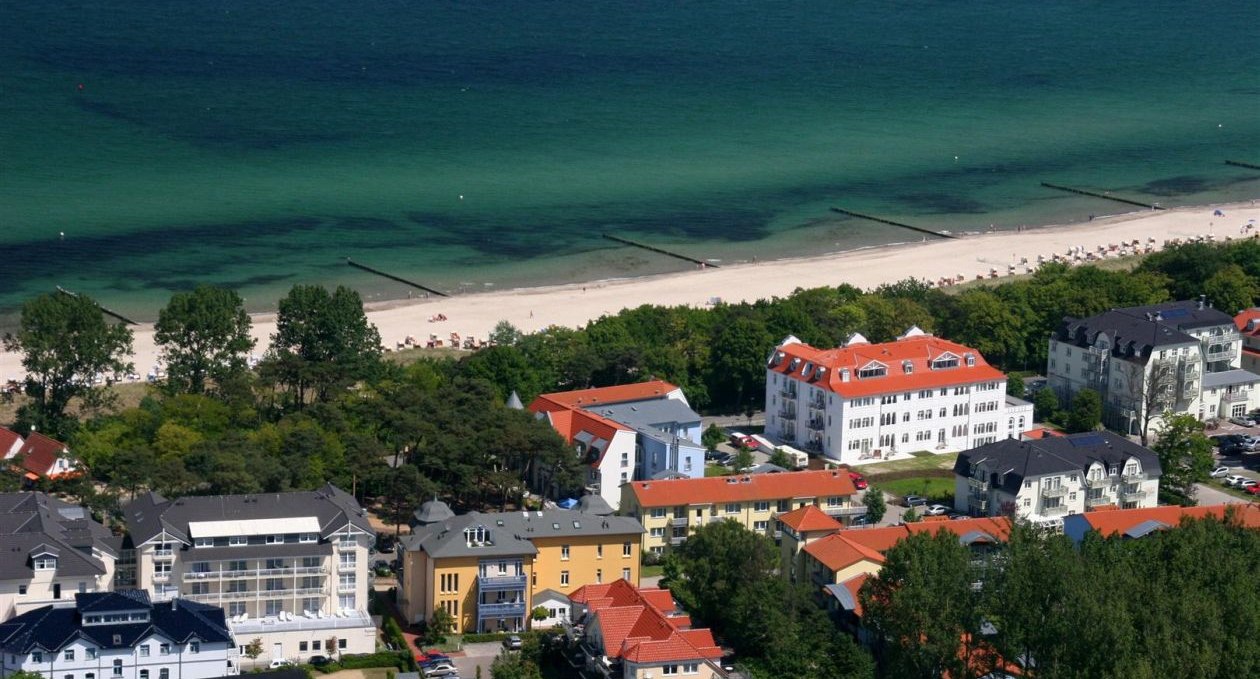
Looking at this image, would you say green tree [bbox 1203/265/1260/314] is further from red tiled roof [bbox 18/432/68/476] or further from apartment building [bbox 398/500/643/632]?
red tiled roof [bbox 18/432/68/476]

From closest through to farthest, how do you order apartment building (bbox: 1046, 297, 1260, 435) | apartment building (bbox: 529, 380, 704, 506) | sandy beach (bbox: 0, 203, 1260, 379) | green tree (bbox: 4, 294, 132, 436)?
apartment building (bbox: 529, 380, 704, 506) < green tree (bbox: 4, 294, 132, 436) < apartment building (bbox: 1046, 297, 1260, 435) < sandy beach (bbox: 0, 203, 1260, 379)

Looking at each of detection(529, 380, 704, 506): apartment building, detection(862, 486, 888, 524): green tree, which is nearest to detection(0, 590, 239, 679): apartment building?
detection(529, 380, 704, 506): apartment building

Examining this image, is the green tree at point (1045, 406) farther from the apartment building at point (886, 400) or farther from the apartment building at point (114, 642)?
the apartment building at point (114, 642)

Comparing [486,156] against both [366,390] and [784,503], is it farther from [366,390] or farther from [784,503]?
[784,503]

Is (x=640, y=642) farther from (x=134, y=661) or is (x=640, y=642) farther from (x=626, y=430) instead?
(x=626, y=430)

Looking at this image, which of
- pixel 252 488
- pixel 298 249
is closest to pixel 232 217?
pixel 298 249

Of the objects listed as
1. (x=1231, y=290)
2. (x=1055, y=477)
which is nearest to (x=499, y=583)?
(x=1055, y=477)
